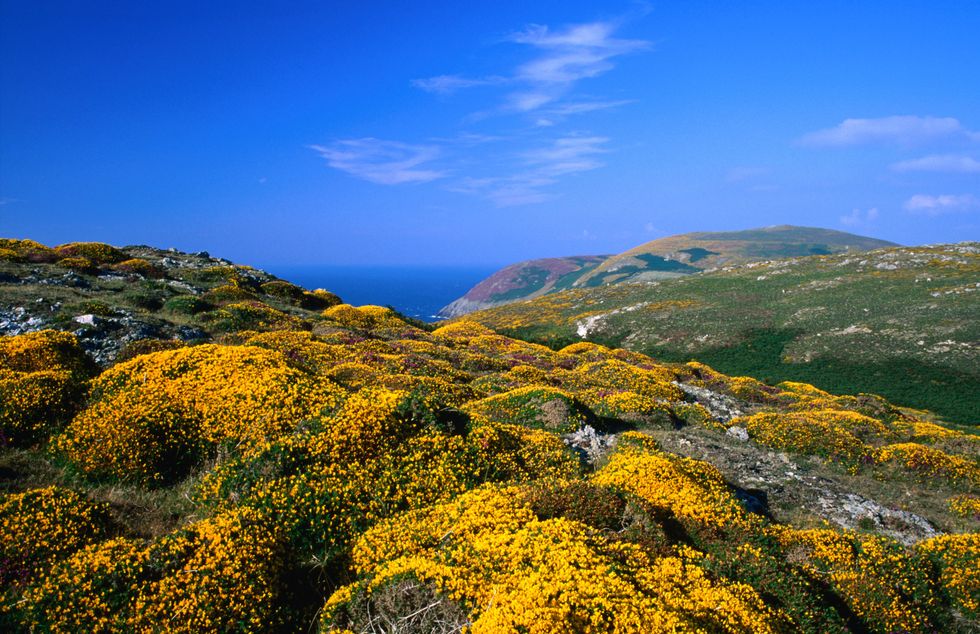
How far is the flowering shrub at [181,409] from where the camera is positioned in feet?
36.6

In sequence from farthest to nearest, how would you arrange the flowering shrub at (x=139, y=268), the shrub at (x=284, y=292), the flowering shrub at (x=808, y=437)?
the shrub at (x=284, y=292) < the flowering shrub at (x=139, y=268) < the flowering shrub at (x=808, y=437)

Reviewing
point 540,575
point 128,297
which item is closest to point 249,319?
point 128,297

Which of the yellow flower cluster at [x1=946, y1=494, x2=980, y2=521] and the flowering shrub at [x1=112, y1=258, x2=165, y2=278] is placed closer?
the yellow flower cluster at [x1=946, y1=494, x2=980, y2=521]

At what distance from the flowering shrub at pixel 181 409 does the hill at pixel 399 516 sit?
6 cm

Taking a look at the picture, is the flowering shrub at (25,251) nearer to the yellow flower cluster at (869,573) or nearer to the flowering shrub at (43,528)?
the flowering shrub at (43,528)

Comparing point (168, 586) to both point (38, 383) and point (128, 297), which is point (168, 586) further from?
point (128, 297)

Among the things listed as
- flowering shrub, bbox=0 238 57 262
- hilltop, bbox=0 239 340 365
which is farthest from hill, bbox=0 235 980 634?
flowering shrub, bbox=0 238 57 262

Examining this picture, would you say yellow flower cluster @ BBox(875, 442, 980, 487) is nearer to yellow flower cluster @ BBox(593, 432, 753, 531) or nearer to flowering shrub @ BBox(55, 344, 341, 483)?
yellow flower cluster @ BBox(593, 432, 753, 531)

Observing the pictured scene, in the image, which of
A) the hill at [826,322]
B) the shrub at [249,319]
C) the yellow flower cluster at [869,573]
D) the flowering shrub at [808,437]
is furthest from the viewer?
the hill at [826,322]

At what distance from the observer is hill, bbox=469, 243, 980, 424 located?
5853 centimetres

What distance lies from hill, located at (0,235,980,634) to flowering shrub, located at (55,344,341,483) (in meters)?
0.06

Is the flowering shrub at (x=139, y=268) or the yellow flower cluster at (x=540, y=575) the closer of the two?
the yellow flower cluster at (x=540, y=575)

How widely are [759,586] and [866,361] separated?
68.7m

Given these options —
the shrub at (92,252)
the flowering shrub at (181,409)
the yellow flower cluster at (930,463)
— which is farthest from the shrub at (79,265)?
the yellow flower cluster at (930,463)
